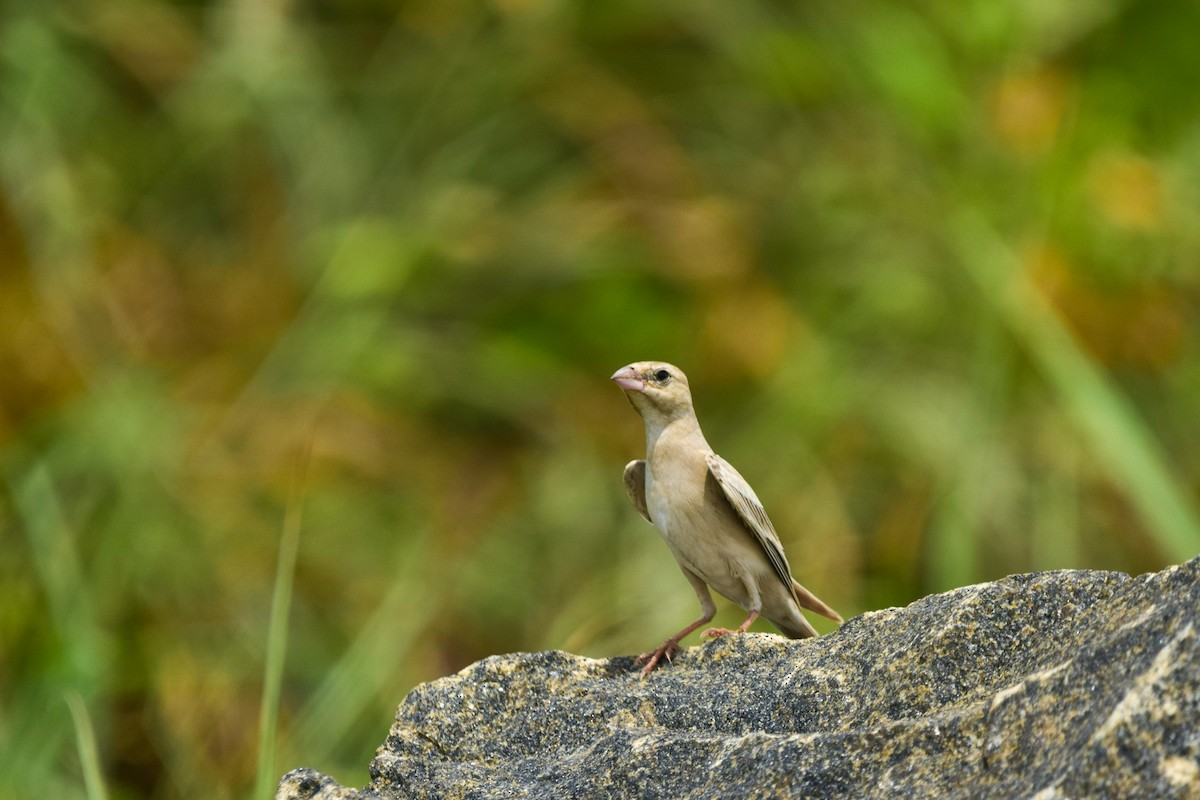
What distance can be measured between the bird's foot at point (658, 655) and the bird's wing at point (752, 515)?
57 centimetres

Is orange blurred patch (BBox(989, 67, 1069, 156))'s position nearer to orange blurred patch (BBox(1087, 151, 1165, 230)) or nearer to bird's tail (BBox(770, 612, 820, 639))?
orange blurred patch (BBox(1087, 151, 1165, 230))

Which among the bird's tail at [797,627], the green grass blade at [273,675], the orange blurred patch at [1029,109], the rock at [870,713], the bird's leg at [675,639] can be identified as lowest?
the rock at [870,713]

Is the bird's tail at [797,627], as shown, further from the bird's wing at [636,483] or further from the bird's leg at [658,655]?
the bird's leg at [658,655]

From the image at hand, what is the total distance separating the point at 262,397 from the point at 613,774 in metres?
5.65

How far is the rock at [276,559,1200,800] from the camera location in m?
2.12

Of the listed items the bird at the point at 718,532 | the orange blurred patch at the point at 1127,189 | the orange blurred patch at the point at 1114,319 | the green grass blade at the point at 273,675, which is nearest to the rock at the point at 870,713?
the green grass blade at the point at 273,675

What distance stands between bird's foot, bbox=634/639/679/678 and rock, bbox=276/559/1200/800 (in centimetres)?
5

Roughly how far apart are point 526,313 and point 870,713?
6284 mm

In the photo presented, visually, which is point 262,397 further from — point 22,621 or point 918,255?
point 918,255

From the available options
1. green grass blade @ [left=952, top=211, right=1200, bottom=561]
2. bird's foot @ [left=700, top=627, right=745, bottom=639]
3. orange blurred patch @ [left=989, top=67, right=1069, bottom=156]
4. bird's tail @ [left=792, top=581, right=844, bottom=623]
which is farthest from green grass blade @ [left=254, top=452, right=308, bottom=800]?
orange blurred patch @ [left=989, top=67, right=1069, bottom=156]

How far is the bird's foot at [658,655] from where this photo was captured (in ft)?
11.6

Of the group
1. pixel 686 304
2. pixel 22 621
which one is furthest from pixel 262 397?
pixel 686 304

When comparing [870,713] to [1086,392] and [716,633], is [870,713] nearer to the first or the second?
[716,633]

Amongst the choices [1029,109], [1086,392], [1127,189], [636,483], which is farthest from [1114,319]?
[636,483]
